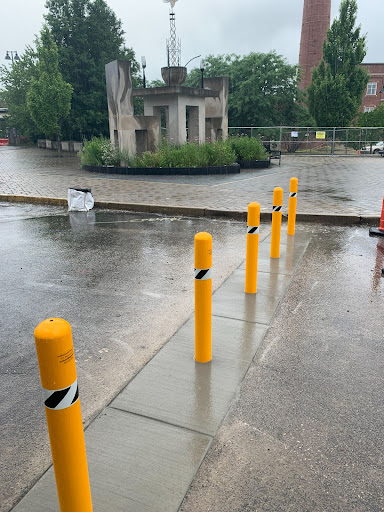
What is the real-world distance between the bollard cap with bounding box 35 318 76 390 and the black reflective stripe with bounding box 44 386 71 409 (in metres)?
0.02

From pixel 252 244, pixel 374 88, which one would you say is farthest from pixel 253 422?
pixel 374 88

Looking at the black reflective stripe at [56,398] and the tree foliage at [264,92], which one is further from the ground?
the tree foliage at [264,92]

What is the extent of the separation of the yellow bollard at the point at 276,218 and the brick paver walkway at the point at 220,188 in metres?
3.79

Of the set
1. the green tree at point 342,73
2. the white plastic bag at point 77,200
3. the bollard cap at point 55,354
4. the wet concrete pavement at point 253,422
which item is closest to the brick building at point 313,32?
the green tree at point 342,73

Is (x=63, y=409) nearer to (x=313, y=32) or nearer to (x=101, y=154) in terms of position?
(x=101, y=154)

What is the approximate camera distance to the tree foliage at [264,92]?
140ft

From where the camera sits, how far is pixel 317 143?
3234 centimetres

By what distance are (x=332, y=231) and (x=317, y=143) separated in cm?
2578

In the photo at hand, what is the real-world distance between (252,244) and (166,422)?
8.50ft

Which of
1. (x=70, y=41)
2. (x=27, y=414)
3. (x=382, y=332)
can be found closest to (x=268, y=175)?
(x=382, y=332)

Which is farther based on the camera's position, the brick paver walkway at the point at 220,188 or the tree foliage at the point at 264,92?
the tree foliage at the point at 264,92

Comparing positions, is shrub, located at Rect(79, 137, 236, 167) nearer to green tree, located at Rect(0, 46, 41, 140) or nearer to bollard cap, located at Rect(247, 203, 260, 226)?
bollard cap, located at Rect(247, 203, 260, 226)

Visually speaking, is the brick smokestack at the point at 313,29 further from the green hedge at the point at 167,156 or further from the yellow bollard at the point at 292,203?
the yellow bollard at the point at 292,203

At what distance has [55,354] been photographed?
1.75 meters
